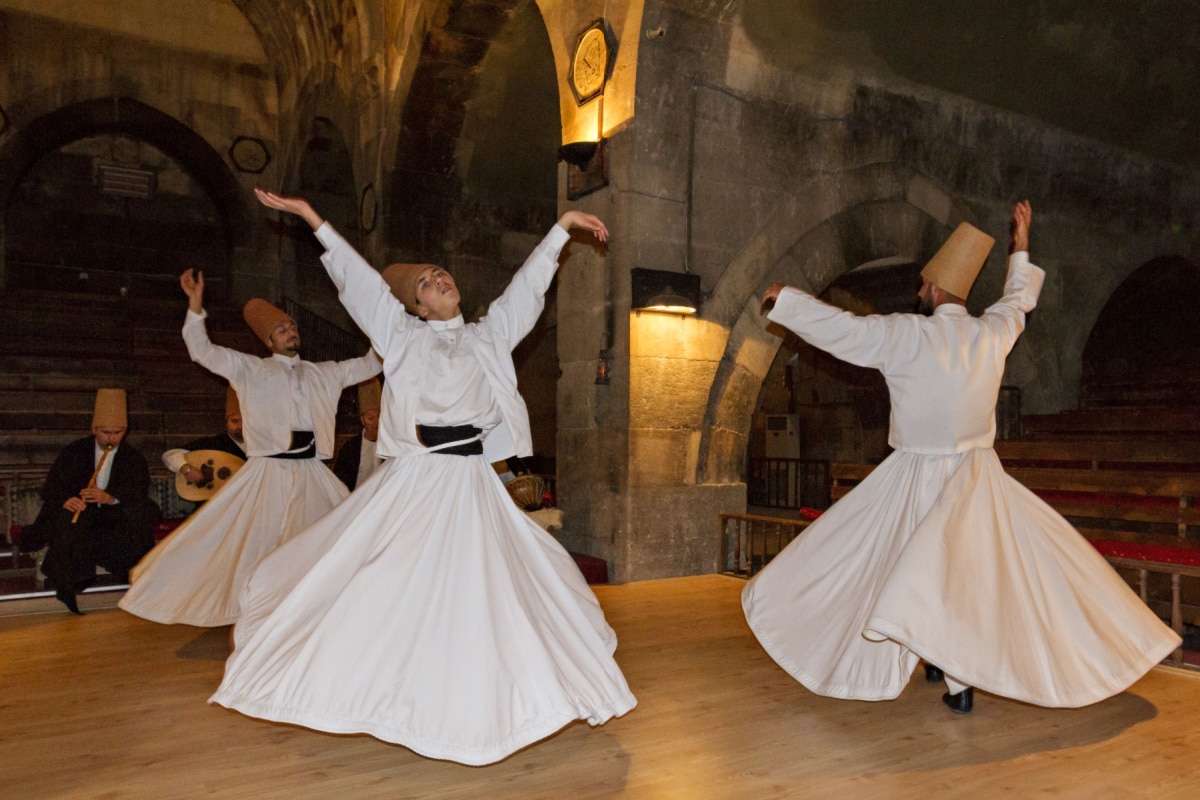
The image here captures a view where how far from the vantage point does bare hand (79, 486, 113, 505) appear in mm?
5238

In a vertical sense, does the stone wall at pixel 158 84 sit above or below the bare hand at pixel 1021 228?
above

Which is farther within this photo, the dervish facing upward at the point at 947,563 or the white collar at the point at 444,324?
the white collar at the point at 444,324

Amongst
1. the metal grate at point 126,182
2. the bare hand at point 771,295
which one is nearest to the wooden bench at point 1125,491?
the bare hand at point 771,295

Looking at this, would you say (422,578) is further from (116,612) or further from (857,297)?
(857,297)

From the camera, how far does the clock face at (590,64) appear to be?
6.45m

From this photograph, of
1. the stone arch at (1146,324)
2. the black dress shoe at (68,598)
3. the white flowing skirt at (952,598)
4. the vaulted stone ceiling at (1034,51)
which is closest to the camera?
the white flowing skirt at (952,598)

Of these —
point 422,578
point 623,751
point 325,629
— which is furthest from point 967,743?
point 325,629

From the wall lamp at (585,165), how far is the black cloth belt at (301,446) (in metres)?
2.82

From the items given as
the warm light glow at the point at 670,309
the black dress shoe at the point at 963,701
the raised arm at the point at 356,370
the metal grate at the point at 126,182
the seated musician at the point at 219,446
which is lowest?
the black dress shoe at the point at 963,701

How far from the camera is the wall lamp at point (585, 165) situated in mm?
6406

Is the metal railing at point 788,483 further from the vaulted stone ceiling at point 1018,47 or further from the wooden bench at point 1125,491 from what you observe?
the vaulted stone ceiling at point 1018,47

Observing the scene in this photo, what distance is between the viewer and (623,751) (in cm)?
293

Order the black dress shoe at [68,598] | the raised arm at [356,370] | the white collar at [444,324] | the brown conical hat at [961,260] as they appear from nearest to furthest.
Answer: the white collar at [444,324] < the brown conical hat at [961,260] < the raised arm at [356,370] < the black dress shoe at [68,598]

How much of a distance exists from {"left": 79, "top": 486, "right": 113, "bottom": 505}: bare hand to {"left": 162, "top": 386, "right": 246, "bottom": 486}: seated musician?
19.4 inches
